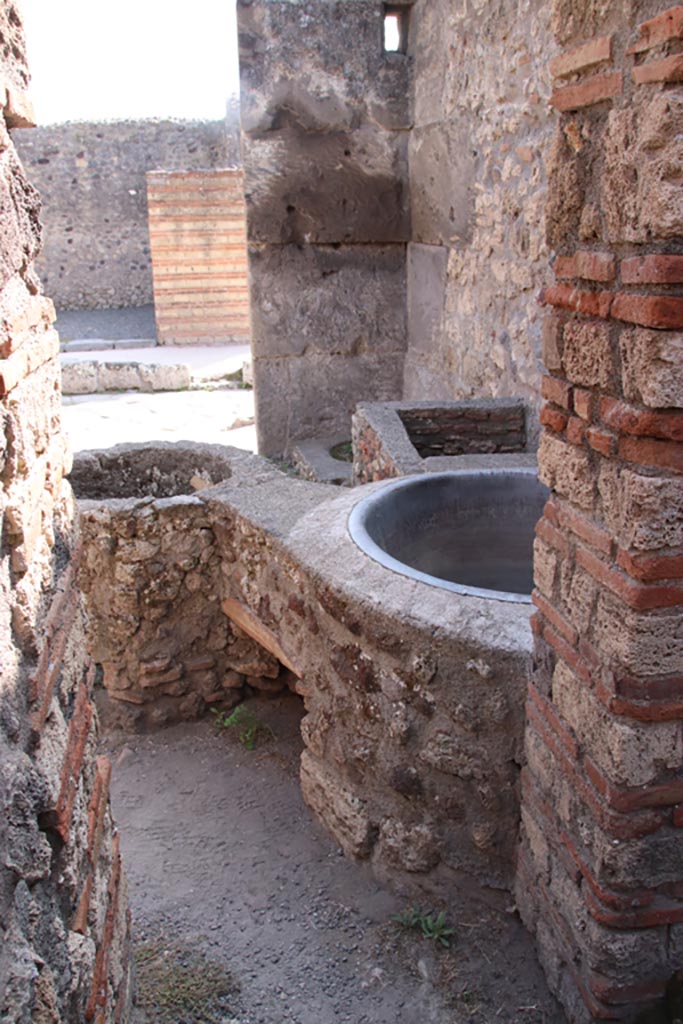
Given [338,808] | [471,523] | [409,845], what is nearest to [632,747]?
[409,845]

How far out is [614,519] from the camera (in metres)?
1.76

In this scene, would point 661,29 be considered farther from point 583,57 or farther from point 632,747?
point 632,747

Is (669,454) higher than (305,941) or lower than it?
higher

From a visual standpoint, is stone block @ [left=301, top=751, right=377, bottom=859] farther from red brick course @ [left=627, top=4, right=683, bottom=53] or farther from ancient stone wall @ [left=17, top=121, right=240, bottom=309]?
ancient stone wall @ [left=17, top=121, right=240, bottom=309]

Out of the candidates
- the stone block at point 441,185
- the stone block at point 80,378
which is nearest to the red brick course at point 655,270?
the stone block at point 441,185

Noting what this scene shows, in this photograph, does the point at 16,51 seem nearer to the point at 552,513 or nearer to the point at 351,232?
the point at 552,513

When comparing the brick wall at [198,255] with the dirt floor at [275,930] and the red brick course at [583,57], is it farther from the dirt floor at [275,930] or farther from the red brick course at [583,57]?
the red brick course at [583,57]

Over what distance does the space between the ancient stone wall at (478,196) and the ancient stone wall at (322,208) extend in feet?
0.80

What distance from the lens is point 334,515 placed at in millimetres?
3525

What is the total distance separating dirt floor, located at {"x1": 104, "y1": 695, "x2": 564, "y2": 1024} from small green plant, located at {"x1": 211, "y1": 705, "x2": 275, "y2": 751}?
0.63 ft

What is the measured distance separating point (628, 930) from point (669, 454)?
1129mm

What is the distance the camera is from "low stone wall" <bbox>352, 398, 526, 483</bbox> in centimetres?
487

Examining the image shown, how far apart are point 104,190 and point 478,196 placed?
1333 cm

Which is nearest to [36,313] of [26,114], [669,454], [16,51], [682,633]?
[26,114]
